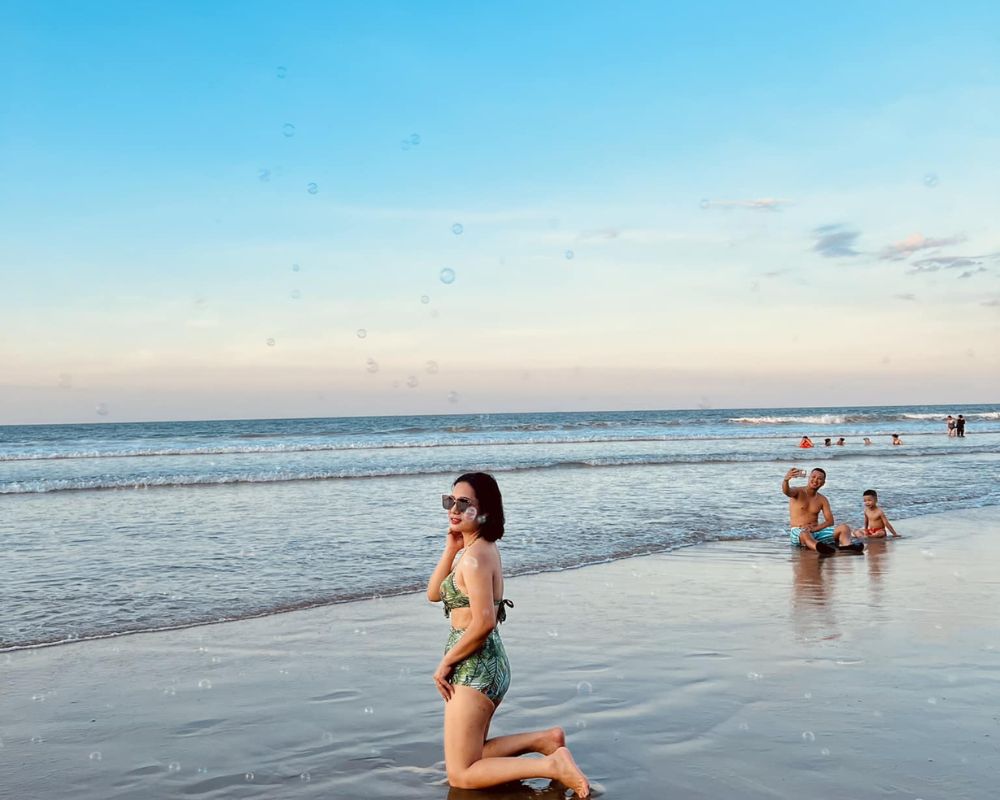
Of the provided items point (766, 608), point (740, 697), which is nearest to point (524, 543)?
point (766, 608)

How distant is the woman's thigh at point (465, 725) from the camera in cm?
456

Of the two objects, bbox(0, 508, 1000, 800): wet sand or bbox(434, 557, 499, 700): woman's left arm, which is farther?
bbox(0, 508, 1000, 800): wet sand

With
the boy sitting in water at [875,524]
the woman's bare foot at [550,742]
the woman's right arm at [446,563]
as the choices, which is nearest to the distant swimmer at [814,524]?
the boy sitting in water at [875,524]

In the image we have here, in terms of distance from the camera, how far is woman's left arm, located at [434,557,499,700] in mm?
4484

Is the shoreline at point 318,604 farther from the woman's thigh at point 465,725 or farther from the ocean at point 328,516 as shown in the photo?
the woman's thigh at point 465,725

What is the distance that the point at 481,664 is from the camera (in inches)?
180

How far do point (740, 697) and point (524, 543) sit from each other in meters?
7.68

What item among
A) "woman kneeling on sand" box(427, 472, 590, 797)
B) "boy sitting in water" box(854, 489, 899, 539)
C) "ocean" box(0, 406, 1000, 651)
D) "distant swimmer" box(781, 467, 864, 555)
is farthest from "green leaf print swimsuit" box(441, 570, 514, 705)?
"boy sitting in water" box(854, 489, 899, 539)

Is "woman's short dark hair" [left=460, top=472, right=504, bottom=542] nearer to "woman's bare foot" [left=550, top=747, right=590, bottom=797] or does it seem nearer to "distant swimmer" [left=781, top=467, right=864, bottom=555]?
"woman's bare foot" [left=550, top=747, right=590, bottom=797]

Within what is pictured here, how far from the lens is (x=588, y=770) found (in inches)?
193

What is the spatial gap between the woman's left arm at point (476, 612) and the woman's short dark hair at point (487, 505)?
161 mm

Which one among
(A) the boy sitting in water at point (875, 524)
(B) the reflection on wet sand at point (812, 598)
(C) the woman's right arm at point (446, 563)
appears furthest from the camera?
(A) the boy sitting in water at point (875, 524)

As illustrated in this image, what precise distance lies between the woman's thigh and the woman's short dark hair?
0.81 meters

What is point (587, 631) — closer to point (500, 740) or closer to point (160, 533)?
point (500, 740)
